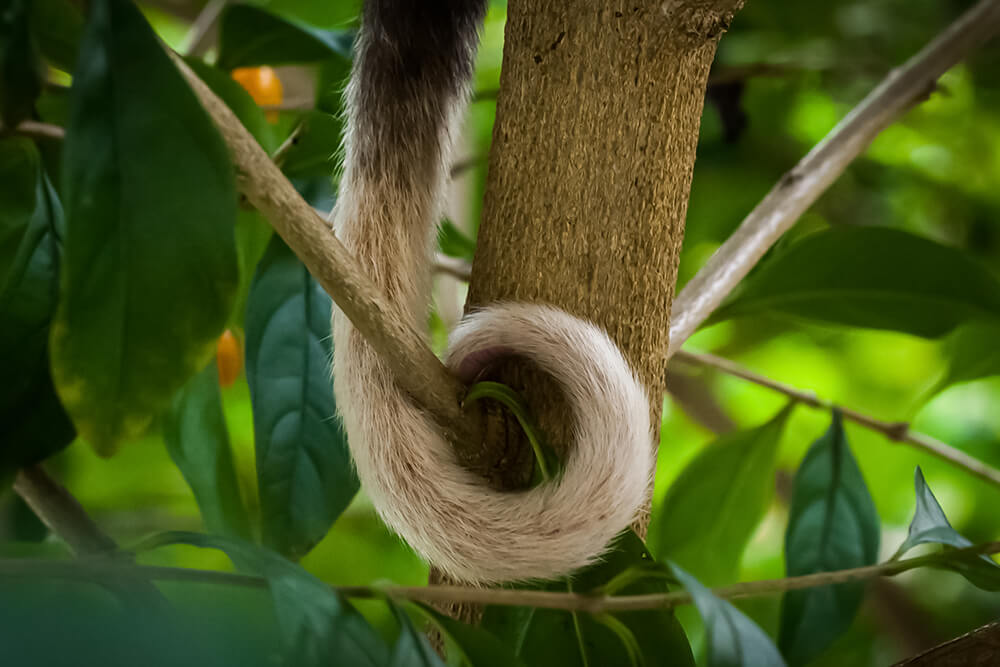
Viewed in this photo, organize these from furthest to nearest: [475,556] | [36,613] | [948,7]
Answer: [948,7]
[475,556]
[36,613]

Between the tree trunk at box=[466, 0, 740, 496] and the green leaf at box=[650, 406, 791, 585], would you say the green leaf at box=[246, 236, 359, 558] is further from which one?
the green leaf at box=[650, 406, 791, 585]

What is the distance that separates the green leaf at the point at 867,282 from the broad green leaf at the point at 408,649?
1.26ft

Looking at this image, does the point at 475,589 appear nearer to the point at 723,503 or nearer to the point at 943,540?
the point at 943,540

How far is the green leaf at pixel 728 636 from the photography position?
13.1 inches

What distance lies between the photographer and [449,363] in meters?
0.47

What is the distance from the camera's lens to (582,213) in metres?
0.46

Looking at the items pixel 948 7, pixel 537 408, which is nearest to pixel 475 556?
pixel 537 408

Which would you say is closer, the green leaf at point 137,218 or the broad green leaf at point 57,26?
the green leaf at point 137,218

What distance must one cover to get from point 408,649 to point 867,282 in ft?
1.55

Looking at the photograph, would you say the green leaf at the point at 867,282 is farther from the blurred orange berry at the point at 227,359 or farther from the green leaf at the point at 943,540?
the blurred orange berry at the point at 227,359

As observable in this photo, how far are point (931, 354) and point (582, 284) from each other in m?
1.53

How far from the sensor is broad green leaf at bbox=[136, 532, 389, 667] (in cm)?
35

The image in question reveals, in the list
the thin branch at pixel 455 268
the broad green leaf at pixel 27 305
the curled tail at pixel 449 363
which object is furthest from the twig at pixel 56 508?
the thin branch at pixel 455 268

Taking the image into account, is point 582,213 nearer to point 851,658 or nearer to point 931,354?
point 851,658
